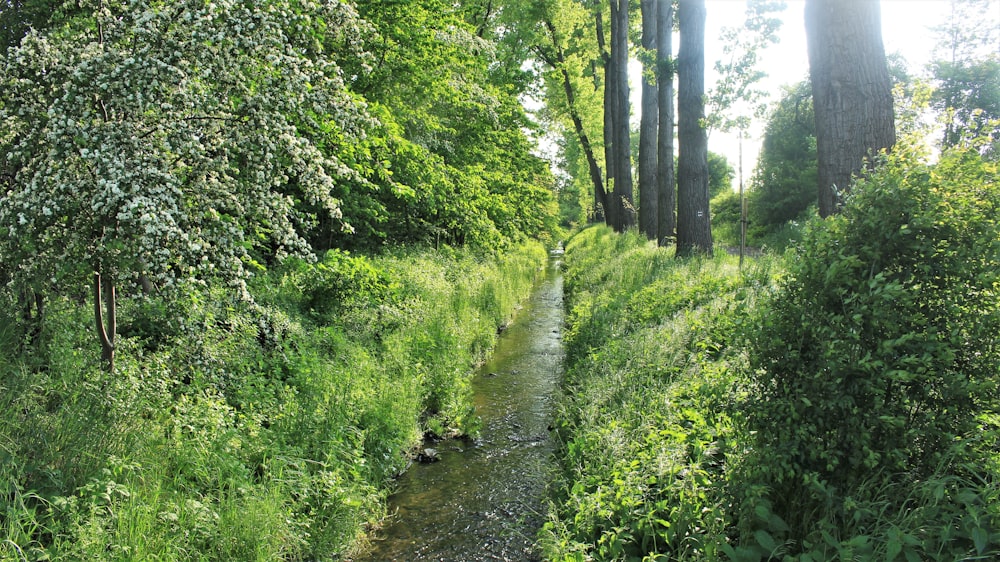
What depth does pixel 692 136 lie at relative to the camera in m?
10.9

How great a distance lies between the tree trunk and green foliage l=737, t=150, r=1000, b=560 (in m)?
9.70

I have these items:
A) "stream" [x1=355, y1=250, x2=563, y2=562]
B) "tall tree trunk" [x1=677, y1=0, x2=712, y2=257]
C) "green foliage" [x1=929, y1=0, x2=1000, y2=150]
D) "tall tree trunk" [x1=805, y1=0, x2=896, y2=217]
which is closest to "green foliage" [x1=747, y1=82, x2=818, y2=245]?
"green foliage" [x1=929, y1=0, x2=1000, y2=150]

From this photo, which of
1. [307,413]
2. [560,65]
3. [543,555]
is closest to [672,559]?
[543,555]

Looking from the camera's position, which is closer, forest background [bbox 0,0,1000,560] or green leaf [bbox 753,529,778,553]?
green leaf [bbox 753,529,778,553]

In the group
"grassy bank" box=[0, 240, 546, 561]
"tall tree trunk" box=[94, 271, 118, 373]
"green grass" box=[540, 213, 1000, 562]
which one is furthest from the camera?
"tall tree trunk" box=[94, 271, 118, 373]

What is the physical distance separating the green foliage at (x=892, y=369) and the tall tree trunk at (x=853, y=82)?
2.30 m

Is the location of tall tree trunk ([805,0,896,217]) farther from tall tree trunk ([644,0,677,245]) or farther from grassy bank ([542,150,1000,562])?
tall tree trunk ([644,0,677,245])

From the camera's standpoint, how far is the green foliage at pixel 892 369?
2.74 m

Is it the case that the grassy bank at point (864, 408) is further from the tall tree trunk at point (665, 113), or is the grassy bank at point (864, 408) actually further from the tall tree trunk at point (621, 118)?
the tall tree trunk at point (621, 118)

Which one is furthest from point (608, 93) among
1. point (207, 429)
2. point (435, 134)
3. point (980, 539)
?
point (980, 539)

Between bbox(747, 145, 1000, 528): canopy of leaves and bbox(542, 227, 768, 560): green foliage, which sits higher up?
bbox(747, 145, 1000, 528): canopy of leaves

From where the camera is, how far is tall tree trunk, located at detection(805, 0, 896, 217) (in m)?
5.07

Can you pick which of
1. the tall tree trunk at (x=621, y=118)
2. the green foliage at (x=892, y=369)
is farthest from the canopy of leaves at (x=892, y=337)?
the tall tree trunk at (x=621, y=118)

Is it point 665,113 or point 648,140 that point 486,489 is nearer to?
point 665,113
